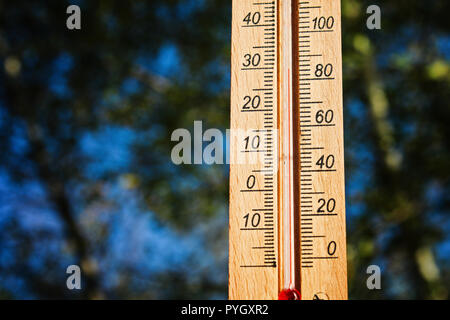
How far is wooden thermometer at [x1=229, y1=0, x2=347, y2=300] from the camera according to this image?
1.72m

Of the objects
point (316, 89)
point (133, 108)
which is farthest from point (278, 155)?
point (133, 108)

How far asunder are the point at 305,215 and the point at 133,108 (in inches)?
124

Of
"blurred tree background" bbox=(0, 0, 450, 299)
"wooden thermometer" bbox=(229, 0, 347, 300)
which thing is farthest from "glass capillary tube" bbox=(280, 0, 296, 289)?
"blurred tree background" bbox=(0, 0, 450, 299)

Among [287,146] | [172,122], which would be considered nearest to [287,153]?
[287,146]

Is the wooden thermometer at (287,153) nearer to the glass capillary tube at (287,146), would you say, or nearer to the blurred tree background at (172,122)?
the glass capillary tube at (287,146)

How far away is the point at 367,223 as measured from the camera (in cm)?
434

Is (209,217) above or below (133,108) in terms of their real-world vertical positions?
below

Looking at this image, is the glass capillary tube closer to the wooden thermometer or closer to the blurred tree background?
the wooden thermometer

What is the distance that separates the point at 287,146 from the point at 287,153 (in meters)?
0.02

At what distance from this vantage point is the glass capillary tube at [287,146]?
5.59 feet

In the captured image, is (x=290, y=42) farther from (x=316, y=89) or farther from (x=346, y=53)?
(x=346, y=53)

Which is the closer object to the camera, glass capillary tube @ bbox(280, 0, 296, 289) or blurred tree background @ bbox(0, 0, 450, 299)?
glass capillary tube @ bbox(280, 0, 296, 289)
